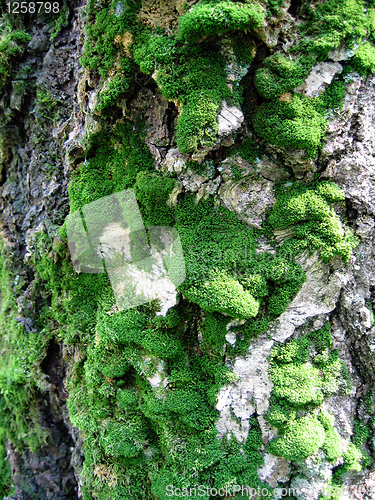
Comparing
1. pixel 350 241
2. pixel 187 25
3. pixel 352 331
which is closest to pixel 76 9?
pixel 187 25

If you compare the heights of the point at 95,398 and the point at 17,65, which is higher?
the point at 17,65

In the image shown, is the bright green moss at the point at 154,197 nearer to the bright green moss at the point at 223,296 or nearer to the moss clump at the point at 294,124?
the bright green moss at the point at 223,296

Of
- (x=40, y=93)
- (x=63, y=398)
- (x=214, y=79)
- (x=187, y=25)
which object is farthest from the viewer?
(x=63, y=398)

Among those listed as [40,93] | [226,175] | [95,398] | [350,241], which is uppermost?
[40,93]

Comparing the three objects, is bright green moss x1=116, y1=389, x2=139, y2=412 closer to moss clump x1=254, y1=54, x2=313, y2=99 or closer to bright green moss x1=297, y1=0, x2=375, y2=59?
moss clump x1=254, y1=54, x2=313, y2=99

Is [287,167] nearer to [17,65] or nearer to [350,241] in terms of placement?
[350,241]

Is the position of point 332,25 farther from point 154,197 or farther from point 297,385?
point 297,385
